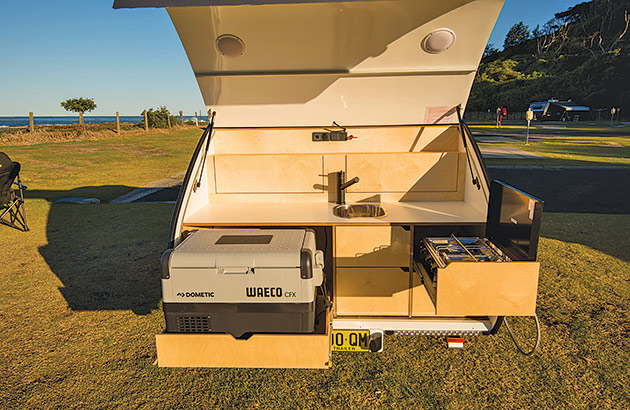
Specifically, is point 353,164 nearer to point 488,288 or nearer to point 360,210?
point 360,210

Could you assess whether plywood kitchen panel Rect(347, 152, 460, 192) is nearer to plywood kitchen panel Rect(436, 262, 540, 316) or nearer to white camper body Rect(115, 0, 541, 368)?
white camper body Rect(115, 0, 541, 368)

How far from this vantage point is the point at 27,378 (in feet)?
8.29

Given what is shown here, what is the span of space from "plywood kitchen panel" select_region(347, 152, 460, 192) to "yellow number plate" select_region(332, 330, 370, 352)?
130 centimetres

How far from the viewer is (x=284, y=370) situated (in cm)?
260

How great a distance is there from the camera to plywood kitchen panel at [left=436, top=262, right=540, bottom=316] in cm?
186

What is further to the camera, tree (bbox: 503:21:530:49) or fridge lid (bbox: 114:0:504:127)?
tree (bbox: 503:21:530:49)

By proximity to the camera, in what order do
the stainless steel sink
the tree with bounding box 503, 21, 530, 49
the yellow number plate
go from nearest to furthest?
the yellow number plate → the stainless steel sink → the tree with bounding box 503, 21, 530, 49

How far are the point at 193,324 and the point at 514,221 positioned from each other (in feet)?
6.11

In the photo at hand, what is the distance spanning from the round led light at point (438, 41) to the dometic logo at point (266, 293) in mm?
1962

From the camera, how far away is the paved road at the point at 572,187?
23.3 feet

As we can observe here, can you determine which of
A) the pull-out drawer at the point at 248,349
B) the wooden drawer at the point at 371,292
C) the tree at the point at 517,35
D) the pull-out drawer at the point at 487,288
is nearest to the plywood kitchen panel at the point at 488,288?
the pull-out drawer at the point at 487,288

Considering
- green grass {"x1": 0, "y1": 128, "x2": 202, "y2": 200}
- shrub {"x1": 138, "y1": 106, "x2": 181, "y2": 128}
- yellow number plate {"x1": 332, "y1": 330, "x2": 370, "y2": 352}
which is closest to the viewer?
yellow number plate {"x1": 332, "y1": 330, "x2": 370, "y2": 352}

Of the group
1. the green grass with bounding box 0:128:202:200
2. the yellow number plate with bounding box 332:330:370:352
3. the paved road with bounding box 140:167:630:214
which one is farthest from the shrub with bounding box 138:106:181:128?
the yellow number plate with bounding box 332:330:370:352

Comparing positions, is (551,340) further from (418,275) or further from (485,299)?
(485,299)
